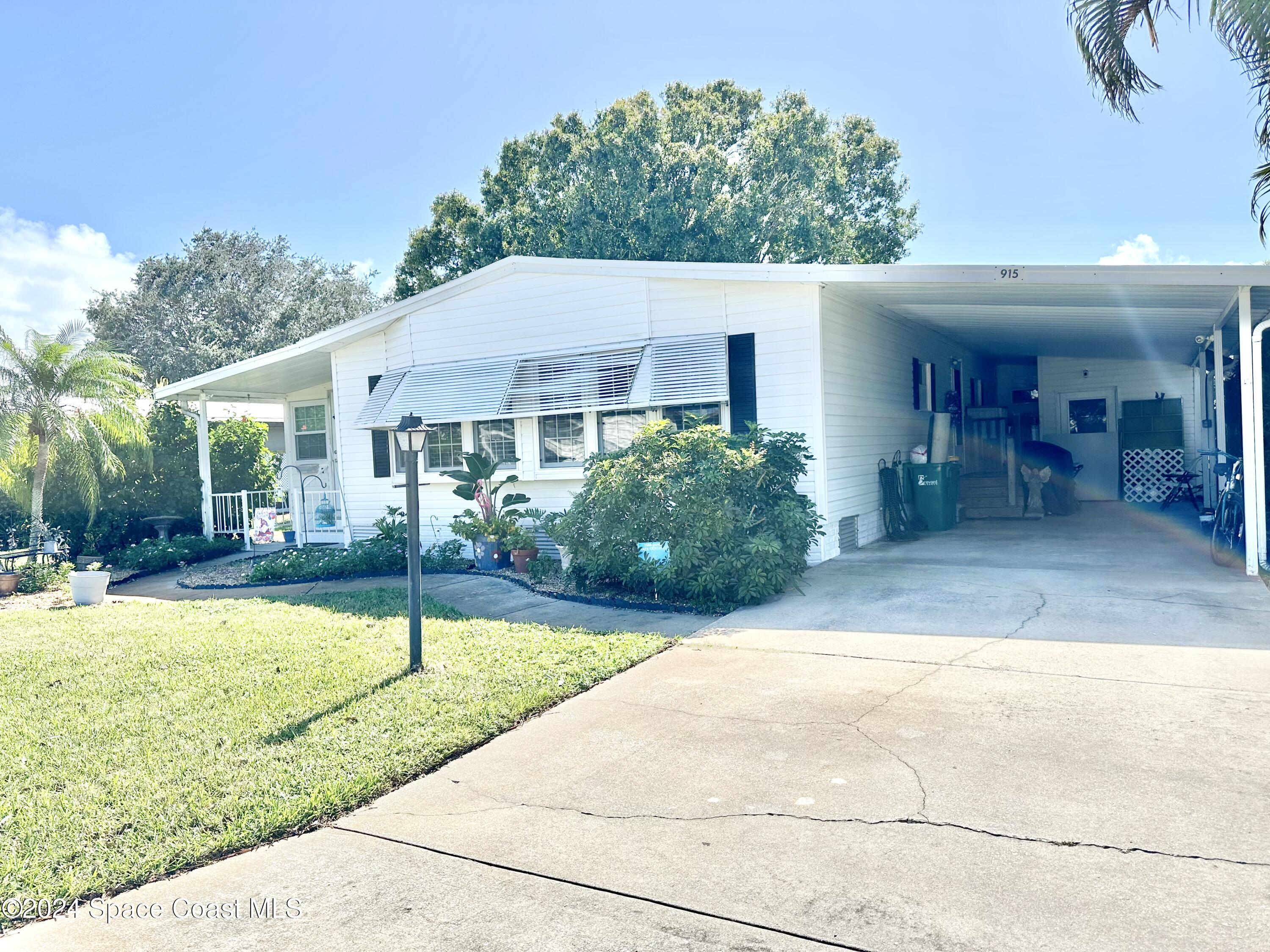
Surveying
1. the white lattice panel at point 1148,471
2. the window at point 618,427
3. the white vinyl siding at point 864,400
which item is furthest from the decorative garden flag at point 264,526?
the white lattice panel at point 1148,471

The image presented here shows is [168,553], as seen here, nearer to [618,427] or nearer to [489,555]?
[489,555]

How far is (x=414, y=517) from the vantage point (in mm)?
6070

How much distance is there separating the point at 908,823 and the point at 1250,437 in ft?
21.8

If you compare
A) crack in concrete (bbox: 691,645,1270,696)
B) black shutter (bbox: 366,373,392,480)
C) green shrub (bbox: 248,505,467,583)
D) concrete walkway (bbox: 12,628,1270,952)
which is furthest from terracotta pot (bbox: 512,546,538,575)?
concrete walkway (bbox: 12,628,1270,952)

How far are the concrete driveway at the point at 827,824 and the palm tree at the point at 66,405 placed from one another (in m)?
10.0

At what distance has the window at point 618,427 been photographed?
10805 mm

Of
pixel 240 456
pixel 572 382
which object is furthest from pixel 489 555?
pixel 240 456

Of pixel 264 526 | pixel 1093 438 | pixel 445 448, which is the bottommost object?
pixel 264 526

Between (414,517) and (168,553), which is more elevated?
(414,517)

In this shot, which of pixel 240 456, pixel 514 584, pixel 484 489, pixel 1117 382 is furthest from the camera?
pixel 1117 382

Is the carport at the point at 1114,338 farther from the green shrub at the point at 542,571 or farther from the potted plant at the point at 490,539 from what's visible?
the potted plant at the point at 490,539

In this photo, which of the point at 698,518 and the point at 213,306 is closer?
the point at 698,518

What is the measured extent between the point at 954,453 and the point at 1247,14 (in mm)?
8335

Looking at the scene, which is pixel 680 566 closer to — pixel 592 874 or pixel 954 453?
pixel 592 874
